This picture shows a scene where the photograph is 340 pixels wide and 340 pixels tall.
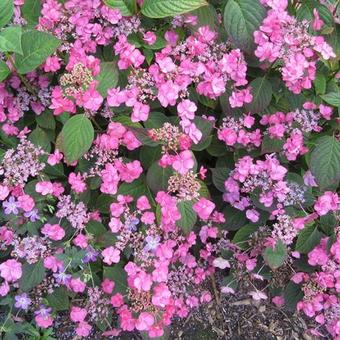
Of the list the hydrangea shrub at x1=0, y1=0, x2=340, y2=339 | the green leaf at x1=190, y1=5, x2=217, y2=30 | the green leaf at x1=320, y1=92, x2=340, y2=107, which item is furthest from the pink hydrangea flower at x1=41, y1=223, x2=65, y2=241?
the green leaf at x1=320, y1=92, x2=340, y2=107

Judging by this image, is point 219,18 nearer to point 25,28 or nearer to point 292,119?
point 292,119

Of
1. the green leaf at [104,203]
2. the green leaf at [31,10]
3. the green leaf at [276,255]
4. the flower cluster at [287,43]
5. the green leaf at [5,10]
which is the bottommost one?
the green leaf at [104,203]

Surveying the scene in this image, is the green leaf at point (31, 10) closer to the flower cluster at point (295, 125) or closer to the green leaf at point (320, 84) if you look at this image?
the flower cluster at point (295, 125)

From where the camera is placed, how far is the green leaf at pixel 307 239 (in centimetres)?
181

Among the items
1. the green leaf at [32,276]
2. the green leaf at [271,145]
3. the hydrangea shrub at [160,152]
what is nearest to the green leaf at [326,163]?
the hydrangea shrub at [160,152]

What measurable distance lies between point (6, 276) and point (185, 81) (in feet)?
2.82

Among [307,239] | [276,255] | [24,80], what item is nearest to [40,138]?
[24,80]

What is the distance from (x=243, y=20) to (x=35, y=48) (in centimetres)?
64

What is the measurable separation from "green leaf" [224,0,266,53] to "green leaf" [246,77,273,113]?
15cm

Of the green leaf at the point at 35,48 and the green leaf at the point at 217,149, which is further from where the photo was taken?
the green leaf at the point at 217,149

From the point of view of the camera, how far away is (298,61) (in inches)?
60.6

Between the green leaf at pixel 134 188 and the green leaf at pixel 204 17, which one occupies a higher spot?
the green leaf at pixel 204 17

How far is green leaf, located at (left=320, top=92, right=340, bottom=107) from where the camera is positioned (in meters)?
1.67

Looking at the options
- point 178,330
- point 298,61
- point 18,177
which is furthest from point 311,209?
point 18,177
